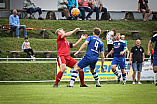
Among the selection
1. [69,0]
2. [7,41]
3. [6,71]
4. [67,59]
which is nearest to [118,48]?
[67,59]

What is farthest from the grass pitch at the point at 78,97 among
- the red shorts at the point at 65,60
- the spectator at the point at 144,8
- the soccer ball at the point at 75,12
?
the spectator at the point at 144,8

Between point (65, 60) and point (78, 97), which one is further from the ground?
point (65, 60)

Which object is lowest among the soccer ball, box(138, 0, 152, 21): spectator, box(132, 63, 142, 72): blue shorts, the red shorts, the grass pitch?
box(132, 63, 142, 72): blue shorts

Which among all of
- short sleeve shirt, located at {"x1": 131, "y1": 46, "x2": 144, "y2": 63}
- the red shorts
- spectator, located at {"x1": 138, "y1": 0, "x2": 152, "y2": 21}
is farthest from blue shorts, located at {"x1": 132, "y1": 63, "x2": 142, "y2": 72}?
spectator, located at {"x1": 138, "y1": 0, "x2": 152, "y2": 21}

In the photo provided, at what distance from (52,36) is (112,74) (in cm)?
704

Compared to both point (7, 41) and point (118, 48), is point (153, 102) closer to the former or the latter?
point (118, 48)

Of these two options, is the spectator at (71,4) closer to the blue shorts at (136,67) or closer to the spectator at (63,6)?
the spectator at (63,6)

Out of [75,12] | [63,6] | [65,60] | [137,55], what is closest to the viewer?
[65,60]

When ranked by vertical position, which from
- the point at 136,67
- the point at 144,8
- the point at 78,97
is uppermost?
the point at 144,8

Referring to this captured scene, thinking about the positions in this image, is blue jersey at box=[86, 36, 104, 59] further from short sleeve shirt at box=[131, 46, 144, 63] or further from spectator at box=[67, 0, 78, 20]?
spectator at box=[67, 0, 78, 20]

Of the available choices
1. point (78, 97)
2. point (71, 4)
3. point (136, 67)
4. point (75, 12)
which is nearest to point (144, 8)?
point (75, 12)

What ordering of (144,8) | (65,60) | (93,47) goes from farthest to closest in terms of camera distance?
(144,8), (65,60), (93,47)

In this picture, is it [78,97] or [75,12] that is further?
[75,12]

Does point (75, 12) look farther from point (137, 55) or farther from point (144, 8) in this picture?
point (137, 55)
